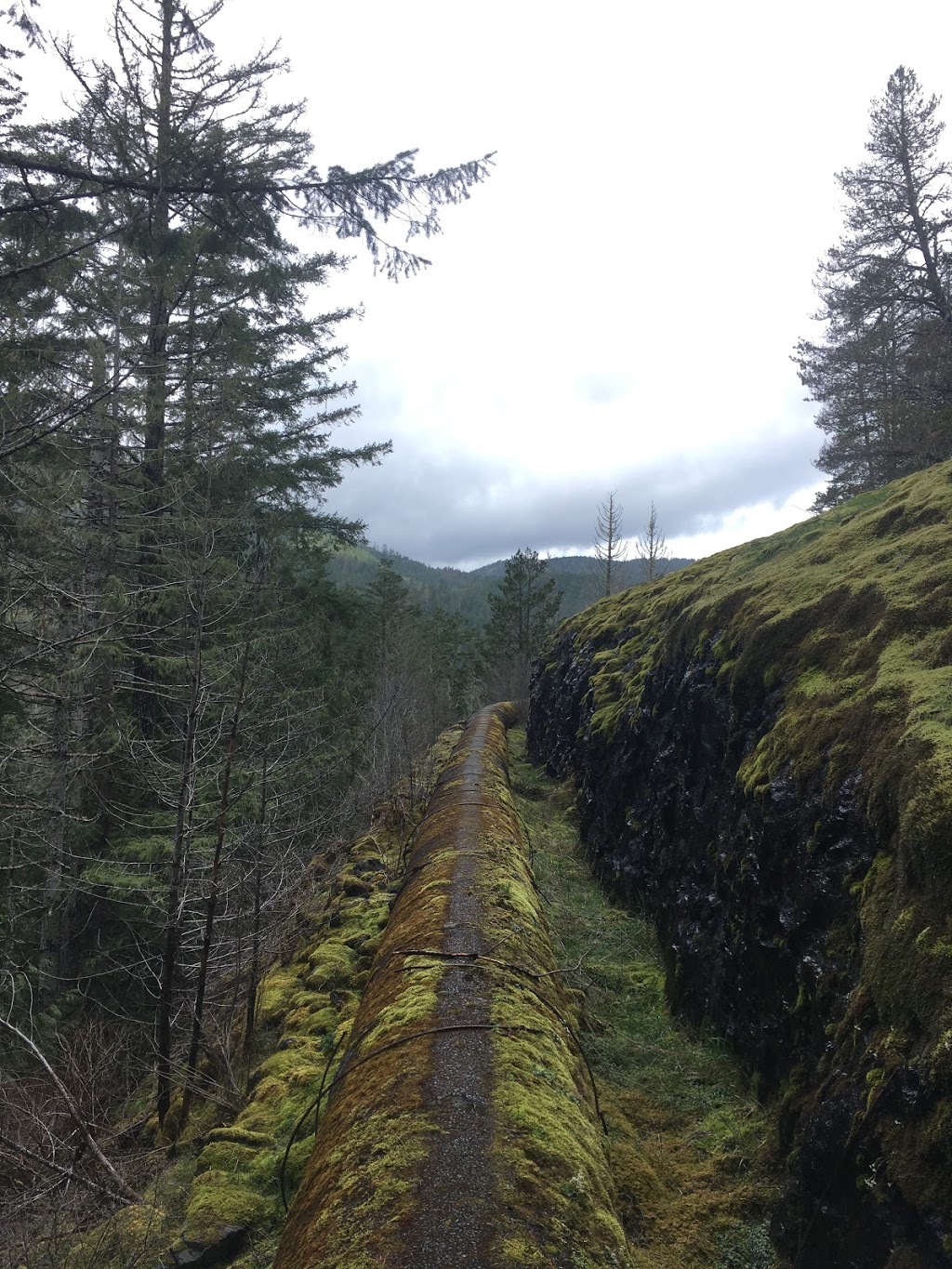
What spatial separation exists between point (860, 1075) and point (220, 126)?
49.0 feet

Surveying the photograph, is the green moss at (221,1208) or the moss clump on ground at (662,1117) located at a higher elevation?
the green moss at (221,1208)

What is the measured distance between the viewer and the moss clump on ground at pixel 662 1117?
342cm

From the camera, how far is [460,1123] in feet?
8.48

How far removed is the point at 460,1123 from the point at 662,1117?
2975 mm

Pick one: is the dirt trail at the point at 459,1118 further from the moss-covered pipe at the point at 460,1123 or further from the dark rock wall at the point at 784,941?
the dark rock wall at the point at 784,941

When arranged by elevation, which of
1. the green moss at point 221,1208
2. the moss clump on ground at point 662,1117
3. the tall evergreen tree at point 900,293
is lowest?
the moss clump on ground at point 662,1117

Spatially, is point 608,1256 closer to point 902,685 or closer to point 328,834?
point 902,685

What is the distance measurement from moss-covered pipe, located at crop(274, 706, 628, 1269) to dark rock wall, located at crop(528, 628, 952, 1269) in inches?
45.3

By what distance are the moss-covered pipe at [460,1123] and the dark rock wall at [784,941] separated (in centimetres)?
115

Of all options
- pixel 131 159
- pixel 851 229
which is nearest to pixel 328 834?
pixel 131 159

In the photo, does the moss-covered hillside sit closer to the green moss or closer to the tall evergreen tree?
the green moss

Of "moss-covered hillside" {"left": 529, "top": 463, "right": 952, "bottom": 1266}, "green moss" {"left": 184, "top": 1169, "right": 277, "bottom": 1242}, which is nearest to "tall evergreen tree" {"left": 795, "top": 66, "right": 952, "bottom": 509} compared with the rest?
"moss-covered hillside" {"left": 529, "top": 463, "right": 952, "bottom": 1266}

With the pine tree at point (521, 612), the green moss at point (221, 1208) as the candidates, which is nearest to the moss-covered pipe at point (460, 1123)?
the green moss at point (221, 1208)

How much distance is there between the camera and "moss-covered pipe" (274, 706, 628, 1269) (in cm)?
212
